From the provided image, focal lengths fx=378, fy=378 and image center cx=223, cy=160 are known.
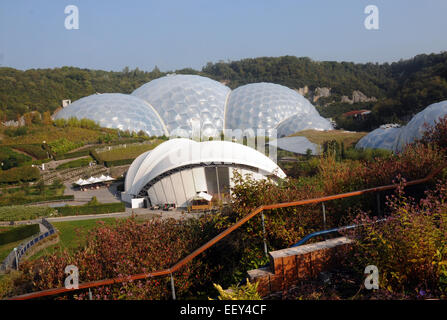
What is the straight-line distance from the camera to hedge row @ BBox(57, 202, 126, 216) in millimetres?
19297

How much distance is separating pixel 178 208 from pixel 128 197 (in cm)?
398

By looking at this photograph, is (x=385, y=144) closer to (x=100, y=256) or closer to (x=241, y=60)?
(x=100, y=256)

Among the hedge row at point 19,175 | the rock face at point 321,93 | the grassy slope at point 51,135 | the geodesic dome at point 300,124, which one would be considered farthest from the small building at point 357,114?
the hedge row at point 19,175

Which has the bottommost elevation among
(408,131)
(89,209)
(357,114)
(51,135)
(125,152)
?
(89,209)

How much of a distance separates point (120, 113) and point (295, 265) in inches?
1714

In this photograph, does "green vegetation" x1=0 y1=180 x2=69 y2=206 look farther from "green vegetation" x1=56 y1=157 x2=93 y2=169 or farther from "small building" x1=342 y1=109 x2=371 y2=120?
"small building" x1=342 y1=109 x2=371 y2=120

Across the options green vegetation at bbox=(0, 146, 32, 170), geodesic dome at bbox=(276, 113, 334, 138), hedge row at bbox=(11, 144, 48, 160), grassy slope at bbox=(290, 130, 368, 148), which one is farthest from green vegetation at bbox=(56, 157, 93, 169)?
geodesic dome at bbox=(276, 113, 334, 138)

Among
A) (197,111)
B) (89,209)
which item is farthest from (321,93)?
(89,209)

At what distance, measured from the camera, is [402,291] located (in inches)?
139

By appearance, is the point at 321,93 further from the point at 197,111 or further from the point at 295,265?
the point at 295,265

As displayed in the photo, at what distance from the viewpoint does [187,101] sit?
156 feet

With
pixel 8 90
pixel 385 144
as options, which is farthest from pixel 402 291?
pixel 8 90

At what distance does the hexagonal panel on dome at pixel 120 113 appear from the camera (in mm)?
44312

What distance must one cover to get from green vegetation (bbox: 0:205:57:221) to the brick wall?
17.0 metres
